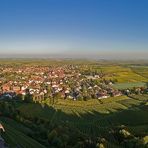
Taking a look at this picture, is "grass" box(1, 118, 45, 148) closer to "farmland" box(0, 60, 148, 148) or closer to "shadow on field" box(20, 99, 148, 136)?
"farmland" box(0, 60, 148, 148)

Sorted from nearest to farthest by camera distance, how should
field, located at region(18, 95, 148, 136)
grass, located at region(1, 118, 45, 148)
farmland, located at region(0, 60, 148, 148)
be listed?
grass, located at region(1, 118, 45, 148) < farmland, located at region(0, 60, 148, 148) < field, located at region(18, 95, 148, 136)

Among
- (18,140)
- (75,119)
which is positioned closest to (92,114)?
(75,119)

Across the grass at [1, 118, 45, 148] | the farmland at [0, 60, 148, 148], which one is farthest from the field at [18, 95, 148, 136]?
the grass at [1, 118, 45, 148]

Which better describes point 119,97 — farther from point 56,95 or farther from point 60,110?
point 60,110

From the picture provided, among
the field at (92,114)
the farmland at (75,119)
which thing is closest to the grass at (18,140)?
the farmland at (75,119)

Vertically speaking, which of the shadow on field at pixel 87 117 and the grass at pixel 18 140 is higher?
the grass at pixel 18 140

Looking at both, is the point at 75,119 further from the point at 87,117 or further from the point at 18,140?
the point at 18,140

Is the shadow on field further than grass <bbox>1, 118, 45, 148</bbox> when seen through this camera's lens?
Yes

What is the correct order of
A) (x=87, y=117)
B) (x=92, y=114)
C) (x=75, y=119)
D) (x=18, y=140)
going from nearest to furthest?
1. (x=18, y=140)
2. (x=75, y=119)
3. (x=87, y=117)
4. (x=92, y=114)

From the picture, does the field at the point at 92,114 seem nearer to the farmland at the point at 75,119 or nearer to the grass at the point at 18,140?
the farmland at the point at 75,119

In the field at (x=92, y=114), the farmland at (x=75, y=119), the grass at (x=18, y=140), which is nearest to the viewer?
the grass at (x=18, y=140)

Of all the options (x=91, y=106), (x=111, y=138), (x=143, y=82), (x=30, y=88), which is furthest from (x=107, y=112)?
(x=143, y=82)

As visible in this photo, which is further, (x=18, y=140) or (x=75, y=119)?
(x=75, y=119)
